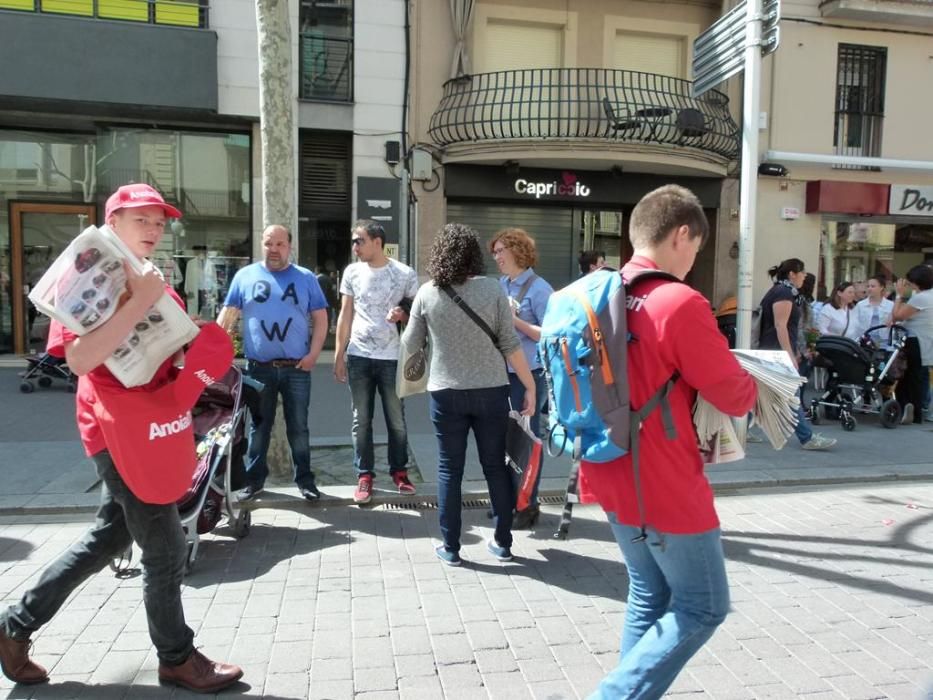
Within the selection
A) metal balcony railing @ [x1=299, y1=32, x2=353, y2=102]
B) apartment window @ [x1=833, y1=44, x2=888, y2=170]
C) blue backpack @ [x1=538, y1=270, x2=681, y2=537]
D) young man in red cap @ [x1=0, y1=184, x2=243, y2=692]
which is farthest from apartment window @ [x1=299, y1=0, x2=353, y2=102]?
blue backpack @ [x1=538, y1=270, x2=681, y2=537]

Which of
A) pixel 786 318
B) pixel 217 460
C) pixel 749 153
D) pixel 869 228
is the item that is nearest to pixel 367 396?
pixel 217 460

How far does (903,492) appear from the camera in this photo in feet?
19.4

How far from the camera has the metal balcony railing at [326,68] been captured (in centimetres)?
1166

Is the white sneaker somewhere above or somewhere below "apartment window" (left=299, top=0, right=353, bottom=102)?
below

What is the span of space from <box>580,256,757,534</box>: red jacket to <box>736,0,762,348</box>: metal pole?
3.89 meters

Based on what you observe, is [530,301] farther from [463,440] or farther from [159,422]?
[159,422]

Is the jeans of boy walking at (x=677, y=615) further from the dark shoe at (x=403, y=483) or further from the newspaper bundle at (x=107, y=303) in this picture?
the dark shoe at (x=403, y=483)

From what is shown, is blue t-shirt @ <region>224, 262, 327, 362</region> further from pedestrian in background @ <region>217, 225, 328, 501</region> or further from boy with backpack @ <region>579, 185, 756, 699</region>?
boy with backpack @ <region>579, 185, 756, 699</region>

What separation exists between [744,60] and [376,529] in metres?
4.67

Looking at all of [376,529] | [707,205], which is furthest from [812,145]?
[376,529]

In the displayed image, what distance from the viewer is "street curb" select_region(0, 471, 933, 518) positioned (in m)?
5.07

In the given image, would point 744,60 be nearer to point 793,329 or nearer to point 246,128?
point 793,329

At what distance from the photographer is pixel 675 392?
2186mm

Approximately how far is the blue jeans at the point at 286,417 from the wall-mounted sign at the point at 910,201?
41.9ft
